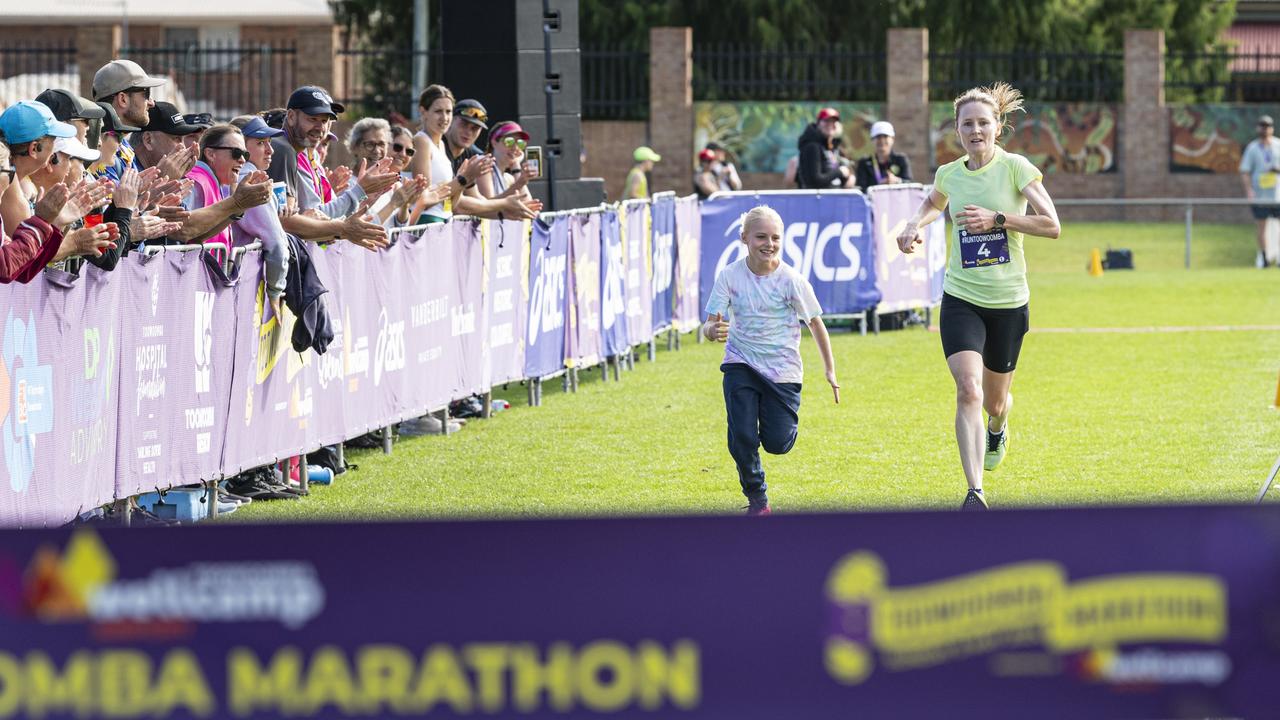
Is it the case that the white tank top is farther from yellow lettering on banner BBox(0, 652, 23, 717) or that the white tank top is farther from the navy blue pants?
yellow lettering on banner BBox(0, 652, 23, 717)

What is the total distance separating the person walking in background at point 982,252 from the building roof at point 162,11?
39860 mm

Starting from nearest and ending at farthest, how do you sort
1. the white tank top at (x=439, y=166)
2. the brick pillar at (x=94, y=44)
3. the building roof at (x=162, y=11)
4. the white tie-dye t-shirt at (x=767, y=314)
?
1. the white tie-dye t-shirt at (x=767, y=314)
2. the white tank top at (x=439, y=166)
3. the brick pillar at (x=94, y=44)
4. the building roof at (x=162, y=11)

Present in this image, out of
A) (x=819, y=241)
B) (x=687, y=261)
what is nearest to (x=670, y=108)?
(x=819, y=241)

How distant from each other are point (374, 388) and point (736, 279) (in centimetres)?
313

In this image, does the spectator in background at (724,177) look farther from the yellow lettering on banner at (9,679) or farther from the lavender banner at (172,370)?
the yellow lettering on banner at (9,679)

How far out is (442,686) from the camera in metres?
3.06

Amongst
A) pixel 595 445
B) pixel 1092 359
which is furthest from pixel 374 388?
pixel 1092 359

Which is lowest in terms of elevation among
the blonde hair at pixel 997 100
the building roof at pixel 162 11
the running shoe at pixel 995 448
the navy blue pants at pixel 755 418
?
the running shoe at pixel 995 448

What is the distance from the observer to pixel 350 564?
3072 mm

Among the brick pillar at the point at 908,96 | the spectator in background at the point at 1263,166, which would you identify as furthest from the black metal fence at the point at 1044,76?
the spectator in background at the point at 1263,166

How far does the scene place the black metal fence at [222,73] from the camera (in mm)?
36656

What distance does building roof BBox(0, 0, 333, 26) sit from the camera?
1941 inches

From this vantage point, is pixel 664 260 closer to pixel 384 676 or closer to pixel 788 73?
pixel 384 676

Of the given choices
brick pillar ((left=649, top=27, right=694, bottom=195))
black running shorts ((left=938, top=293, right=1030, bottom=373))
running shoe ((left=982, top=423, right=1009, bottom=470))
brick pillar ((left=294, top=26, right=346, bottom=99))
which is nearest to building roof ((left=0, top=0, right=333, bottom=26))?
brick pillar ((left=294, top=26, right=346, bottom=99))
